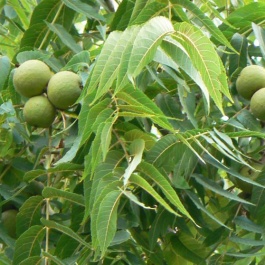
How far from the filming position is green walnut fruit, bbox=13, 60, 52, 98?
1.70 meters

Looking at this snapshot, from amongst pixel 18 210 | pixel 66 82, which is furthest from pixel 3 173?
pixel 66 82

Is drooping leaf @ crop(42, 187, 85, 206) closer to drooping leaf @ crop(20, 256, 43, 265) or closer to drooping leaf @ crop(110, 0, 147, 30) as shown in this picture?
drooping leaf @ crop(20, 256, 43, 265)

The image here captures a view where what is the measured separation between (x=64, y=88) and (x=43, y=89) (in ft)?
0.30

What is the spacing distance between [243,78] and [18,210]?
682mm

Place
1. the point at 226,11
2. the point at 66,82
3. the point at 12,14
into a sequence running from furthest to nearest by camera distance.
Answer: the point at 12,14 → the point at 226,11 → the point at 66,82

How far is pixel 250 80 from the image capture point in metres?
1.77

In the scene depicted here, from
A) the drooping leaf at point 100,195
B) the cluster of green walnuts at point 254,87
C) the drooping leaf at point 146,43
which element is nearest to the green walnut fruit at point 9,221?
the drooping leaf at point 100,195

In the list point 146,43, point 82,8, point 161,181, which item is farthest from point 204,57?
point 82,8

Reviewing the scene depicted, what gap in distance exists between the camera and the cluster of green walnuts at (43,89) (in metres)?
1.66

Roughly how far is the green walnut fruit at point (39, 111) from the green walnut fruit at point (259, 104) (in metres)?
0.49

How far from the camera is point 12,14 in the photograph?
7.79 ft

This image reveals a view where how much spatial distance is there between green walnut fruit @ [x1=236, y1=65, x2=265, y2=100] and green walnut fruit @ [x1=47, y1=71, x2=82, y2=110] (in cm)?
41

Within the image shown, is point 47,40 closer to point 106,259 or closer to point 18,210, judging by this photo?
point 18,210

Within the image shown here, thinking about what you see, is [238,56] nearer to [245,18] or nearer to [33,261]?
[245,18]
